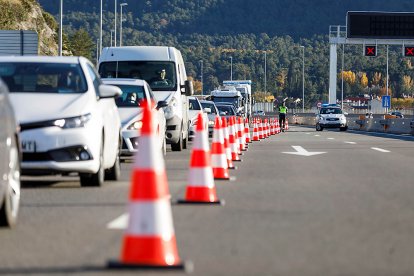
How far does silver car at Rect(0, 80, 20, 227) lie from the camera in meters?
10.0

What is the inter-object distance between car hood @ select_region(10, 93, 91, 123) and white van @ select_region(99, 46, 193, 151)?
12163 mm

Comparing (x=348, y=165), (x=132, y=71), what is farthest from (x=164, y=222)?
(x=132, y=71)

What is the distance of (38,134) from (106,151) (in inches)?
55.9

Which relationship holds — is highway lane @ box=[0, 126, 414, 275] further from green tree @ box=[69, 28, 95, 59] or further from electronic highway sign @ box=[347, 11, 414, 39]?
green tree @ box=[69, 28, 95, 59]

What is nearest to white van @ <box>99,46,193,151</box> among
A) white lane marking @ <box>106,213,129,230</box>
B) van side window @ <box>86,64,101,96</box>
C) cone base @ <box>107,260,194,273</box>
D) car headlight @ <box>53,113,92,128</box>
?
van side window @ <box>86,64,101,96</box>

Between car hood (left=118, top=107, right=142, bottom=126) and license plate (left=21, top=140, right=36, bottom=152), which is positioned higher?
car hood (left=118, top=107, right=142, bottom=126)

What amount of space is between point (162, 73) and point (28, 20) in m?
44.1

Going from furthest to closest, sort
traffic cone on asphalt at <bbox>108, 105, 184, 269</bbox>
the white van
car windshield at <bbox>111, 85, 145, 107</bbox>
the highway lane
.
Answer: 1. the white van
2. car windshield at <bbox>111, 85, 145, 107</bbox>
3. the highway lane
4. traffic cone on asphalt at <bbox>108, 105, 184, 269</bbox>

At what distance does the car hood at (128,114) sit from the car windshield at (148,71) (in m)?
6.32

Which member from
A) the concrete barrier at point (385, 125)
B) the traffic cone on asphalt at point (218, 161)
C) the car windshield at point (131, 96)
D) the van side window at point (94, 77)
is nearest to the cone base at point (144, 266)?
the van side window at point (94, 77)

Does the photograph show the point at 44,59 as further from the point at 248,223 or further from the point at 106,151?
the point at 248,223

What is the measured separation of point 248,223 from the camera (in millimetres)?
11039

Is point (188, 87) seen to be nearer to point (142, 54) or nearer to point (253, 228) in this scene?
point (142, 54)

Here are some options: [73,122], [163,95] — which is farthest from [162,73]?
[73,122]
